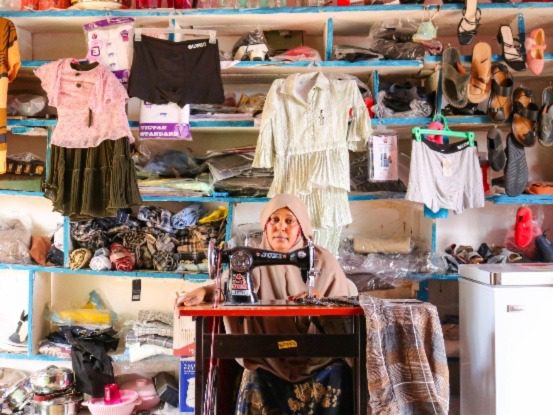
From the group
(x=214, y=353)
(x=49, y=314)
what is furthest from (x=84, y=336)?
(x=214, y=353)

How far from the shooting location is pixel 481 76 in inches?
142

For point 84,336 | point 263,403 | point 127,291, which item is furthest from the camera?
point 127,291

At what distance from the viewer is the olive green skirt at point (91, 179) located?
3.64m

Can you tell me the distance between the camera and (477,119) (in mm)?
3691

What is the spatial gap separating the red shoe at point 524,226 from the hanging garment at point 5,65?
112 inches

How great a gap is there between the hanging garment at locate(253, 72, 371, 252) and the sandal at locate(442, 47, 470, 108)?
456 millimetres

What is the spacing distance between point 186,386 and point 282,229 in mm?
1372

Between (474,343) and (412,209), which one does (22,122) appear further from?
(474,343)

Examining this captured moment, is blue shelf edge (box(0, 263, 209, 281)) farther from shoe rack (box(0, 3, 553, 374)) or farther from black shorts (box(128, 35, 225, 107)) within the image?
black shorts (box(128, 35, 225, 107))

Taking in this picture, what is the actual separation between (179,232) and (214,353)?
5.97ft

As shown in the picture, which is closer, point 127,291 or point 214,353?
point 214,353

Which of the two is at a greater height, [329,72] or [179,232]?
[329,72]

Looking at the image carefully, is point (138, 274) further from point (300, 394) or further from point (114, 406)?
point (300, 394)

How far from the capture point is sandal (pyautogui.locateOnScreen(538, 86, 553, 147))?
3.60m
